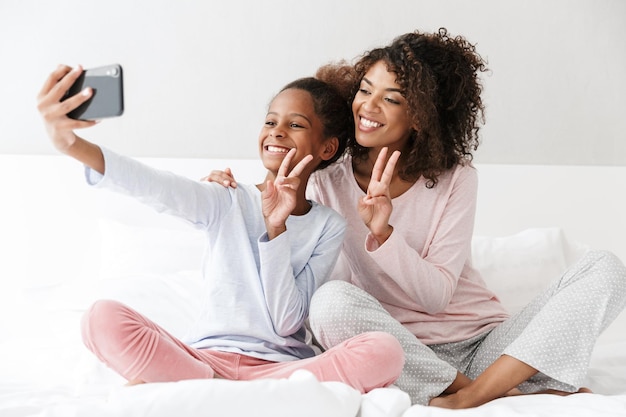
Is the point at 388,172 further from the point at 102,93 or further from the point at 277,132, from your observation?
the point at 102,93

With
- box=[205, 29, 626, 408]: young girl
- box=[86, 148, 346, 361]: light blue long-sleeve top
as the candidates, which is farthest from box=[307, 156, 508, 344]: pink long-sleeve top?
box=[86, 148, 346, 361]: light blue long-sleeve top

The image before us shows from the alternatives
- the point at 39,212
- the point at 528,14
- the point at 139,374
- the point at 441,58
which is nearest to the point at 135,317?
the point at 139,374

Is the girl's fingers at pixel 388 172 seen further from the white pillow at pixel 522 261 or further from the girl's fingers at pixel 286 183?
the white pillow at pixel 522 261

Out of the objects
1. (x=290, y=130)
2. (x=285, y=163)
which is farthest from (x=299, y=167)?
(x=290, y=130)

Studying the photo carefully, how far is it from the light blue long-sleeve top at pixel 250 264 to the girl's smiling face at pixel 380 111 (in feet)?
0.57

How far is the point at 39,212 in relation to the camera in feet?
7.20

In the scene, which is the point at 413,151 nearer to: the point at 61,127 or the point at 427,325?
the point at 427,325

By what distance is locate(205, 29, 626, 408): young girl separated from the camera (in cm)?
131

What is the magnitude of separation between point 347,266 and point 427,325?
0.23 m

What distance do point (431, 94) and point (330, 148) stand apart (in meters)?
0.24

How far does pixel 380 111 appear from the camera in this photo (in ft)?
4.91

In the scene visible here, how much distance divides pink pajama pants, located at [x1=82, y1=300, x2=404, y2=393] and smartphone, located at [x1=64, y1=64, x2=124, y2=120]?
318 millimetres

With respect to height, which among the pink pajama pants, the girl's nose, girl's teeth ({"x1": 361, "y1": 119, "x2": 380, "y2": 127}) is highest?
girl's teeth ({"x1": 361, "y1": 119, "x2": 380, "y2": 127})

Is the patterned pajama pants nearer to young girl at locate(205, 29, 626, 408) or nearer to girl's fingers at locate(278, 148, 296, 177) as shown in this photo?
young girl at locate(205, 29, 626, 408)
